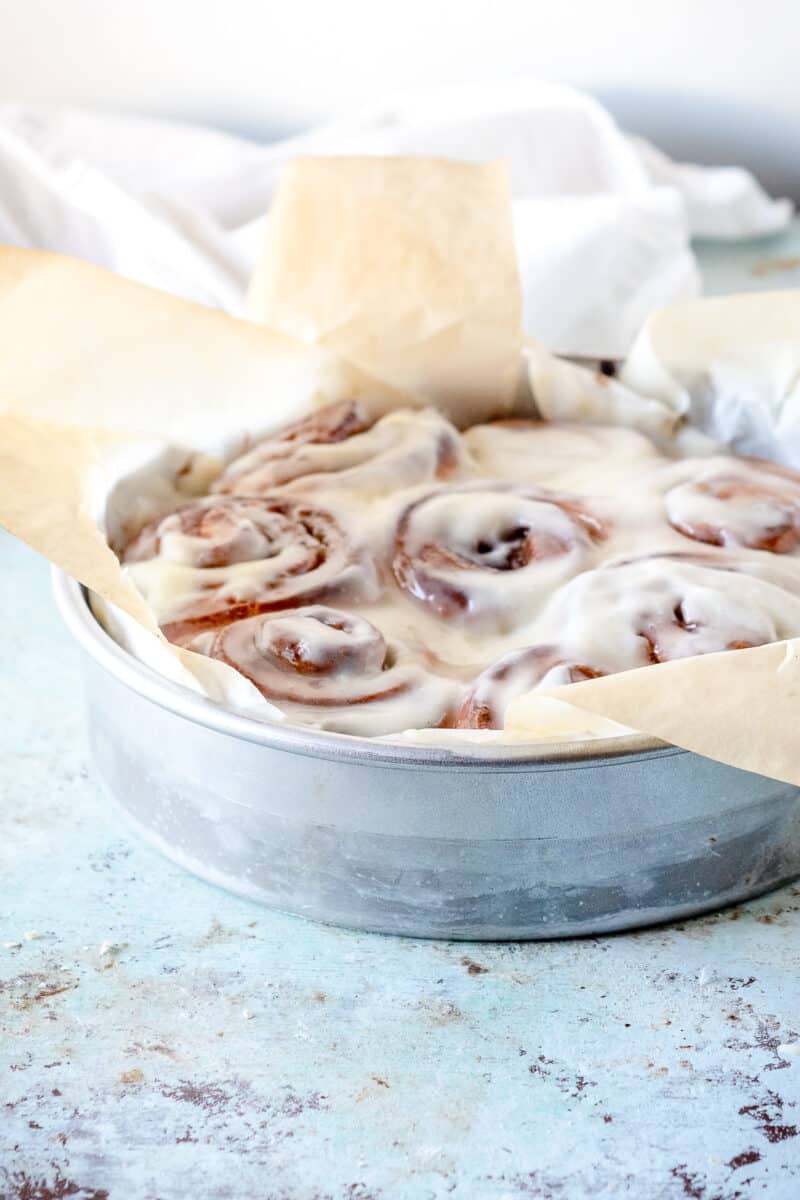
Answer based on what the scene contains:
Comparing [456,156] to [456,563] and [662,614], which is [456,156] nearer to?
[456,563]

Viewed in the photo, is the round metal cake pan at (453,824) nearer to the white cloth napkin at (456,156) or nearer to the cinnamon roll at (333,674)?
the cinnamon roll at (333,674)

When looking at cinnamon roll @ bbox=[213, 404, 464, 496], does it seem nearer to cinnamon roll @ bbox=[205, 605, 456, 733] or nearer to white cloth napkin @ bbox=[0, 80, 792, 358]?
cinnamon roll @ bbox=[205, 605, 456, 733]

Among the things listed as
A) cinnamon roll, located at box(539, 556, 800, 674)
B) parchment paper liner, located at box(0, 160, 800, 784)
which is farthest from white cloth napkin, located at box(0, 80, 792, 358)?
cinnamon roll, located at box(539, 556, 800, 674)

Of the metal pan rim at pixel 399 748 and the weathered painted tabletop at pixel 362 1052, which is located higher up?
the metal pan rim at pixel 399 748

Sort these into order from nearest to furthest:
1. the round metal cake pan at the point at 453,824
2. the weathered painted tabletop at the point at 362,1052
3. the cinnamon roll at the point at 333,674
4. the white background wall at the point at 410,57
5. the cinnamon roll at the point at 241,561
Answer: the weathered painted tabletop at the point at 362,1052 → the round metal cake pan at the point at 453,824 → the cinnamon roll at the point at 333,674 → the cinnamon roll at the point at 241,561 → the white background wall at the point at 410,57

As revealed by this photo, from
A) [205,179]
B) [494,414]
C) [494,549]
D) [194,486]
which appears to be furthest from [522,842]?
[205,179]

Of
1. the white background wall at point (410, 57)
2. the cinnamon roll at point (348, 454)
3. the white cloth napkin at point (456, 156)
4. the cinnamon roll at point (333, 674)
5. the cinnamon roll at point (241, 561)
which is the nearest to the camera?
the cinnamon roll at point (333, 674)

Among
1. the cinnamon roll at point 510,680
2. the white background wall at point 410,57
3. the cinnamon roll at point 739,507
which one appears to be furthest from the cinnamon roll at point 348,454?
the white background wall at point 410,57
